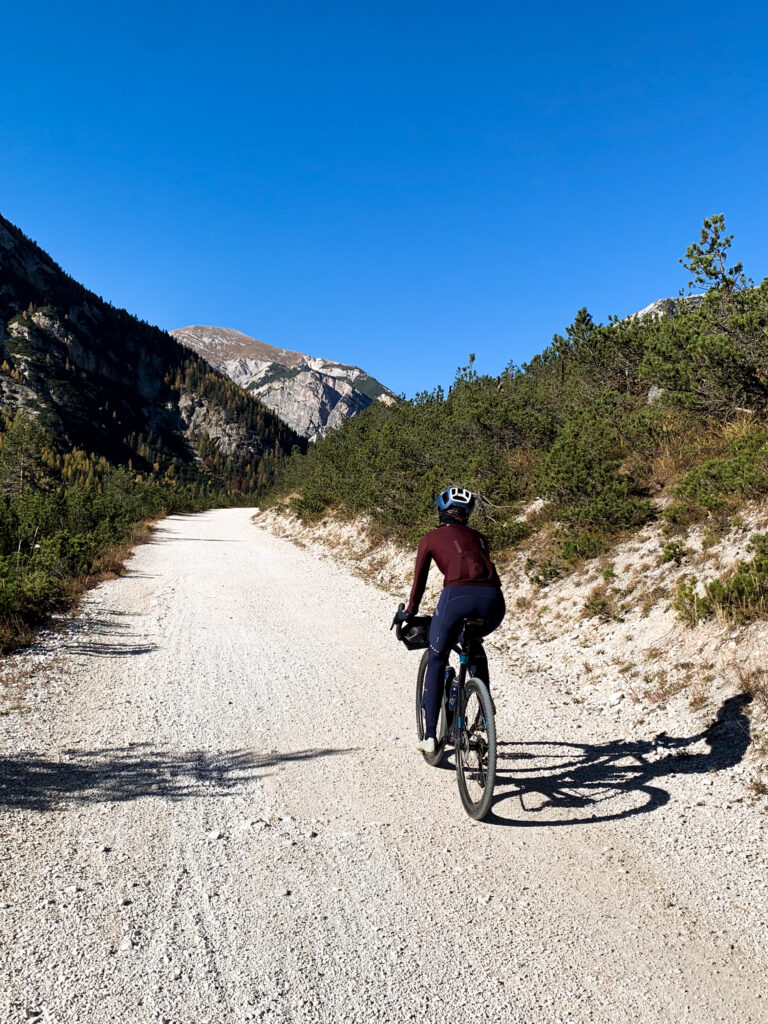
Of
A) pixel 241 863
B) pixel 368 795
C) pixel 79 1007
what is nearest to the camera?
pixel 79 1007

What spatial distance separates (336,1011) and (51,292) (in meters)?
230

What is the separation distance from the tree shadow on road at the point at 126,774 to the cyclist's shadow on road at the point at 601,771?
61.7 inches

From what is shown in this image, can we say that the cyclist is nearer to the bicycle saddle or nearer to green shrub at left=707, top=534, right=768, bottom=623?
the bicycle saddle

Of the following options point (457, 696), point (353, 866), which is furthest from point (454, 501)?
point (353, 866)

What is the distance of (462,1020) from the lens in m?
2.37

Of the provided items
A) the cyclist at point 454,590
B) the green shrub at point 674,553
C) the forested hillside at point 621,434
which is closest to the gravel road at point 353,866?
the cyclist at point 454,590

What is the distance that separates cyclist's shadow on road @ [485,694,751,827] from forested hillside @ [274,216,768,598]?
3.65 metres

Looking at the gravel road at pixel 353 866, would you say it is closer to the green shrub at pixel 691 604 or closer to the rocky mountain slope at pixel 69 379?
the green shrub at pixel 691 604

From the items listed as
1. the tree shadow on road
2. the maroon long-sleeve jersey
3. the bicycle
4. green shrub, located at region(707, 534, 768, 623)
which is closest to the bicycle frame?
the bicycle

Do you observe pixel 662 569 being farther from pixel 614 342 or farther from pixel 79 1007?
pixel 79 1007

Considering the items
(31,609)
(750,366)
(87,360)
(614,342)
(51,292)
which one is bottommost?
(31,609)

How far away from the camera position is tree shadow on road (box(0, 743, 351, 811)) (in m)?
4.06

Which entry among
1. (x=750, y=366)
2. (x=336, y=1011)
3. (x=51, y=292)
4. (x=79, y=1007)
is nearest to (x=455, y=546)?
(x=336, y=1011)

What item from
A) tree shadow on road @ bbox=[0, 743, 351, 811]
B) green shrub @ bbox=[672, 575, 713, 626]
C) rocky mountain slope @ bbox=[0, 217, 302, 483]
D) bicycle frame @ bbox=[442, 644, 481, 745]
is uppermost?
rocky mountain slope @ bbox=[0, 217, 302, 483]
